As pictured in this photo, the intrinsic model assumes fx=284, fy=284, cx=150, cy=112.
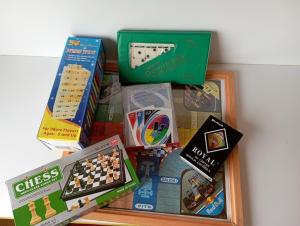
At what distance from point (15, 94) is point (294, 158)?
0.86 meters

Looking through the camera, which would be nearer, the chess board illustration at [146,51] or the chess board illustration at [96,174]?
the chess board illustration at [96,174]

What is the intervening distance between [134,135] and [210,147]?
8.4 inches

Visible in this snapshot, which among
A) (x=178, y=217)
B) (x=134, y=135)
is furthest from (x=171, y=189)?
(x=134, y=135)

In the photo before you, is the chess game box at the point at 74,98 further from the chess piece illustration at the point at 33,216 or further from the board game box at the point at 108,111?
the chess piece illustration at the point at 33,216

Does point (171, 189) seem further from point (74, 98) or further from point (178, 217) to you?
point (74, 98)

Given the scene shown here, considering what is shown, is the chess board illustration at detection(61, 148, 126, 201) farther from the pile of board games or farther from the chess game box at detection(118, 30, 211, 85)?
the chess game box at detection(118, 30, 211, 85)

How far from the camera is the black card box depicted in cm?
76

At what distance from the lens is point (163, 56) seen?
0.84m

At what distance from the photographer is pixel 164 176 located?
0.77m

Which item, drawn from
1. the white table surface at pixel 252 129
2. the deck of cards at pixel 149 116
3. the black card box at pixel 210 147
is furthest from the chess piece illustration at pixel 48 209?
the black card box at pixel 210 147

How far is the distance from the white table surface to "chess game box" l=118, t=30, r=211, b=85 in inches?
4.9

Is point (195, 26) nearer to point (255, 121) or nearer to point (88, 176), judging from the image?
point (255, 121)

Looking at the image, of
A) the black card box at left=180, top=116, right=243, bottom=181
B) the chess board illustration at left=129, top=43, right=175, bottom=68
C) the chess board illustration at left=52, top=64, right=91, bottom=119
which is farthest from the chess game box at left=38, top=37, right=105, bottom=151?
the black card box at left=180, top=116, right=243, bottom=181

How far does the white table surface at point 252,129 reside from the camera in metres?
0.75
